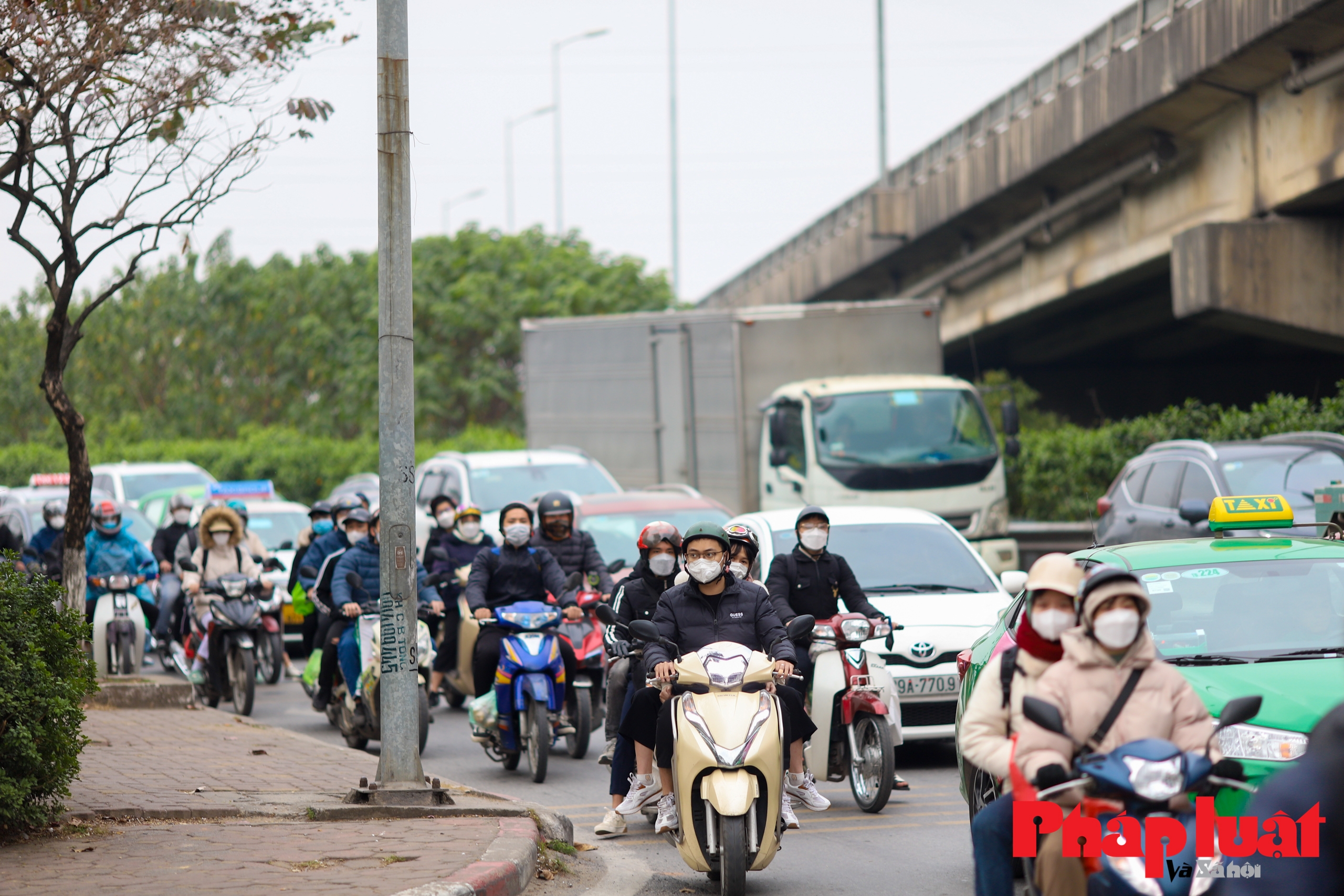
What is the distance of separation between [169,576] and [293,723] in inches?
111

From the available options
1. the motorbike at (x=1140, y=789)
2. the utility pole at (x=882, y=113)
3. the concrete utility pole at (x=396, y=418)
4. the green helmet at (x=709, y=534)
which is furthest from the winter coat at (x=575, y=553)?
the utility pole at (x=882, y=113)

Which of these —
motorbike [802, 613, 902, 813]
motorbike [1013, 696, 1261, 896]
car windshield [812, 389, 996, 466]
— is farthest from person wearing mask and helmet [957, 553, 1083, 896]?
car windshield [812, 389, 996, 466]

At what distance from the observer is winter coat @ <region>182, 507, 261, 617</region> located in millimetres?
13961

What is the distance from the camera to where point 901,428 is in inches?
790

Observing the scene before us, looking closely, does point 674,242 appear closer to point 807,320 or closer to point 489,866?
point 807,320

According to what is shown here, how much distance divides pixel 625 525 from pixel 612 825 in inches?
293

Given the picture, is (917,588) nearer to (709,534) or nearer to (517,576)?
(517,576)

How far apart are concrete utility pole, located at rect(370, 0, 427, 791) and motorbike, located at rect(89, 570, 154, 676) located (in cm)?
700

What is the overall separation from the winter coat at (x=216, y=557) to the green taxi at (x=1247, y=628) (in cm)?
812

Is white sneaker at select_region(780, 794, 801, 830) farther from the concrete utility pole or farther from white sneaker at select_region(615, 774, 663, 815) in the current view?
the concrete utility pole

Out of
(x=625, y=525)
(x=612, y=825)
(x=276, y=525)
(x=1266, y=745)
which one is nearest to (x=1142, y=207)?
(x=625, y=525)

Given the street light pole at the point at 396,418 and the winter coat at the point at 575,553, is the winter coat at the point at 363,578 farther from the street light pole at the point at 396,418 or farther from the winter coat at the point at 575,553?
the street light pole at the point at 396,418

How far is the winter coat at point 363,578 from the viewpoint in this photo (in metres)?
11.4

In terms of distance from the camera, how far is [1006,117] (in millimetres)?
27719
